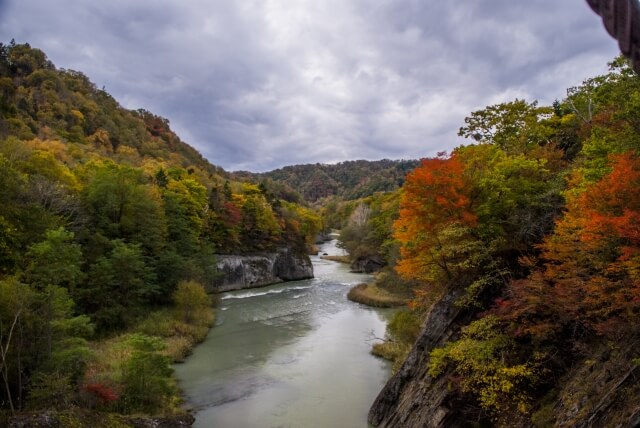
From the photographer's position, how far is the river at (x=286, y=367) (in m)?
20.0

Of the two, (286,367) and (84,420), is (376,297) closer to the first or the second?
(286,367)

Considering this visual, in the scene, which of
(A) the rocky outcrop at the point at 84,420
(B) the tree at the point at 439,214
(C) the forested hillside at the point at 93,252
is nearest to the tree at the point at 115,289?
(C) the forested hillside at the point at 93,252

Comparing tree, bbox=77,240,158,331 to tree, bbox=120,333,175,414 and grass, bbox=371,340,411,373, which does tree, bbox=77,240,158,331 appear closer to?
tree, bbox=120,333,175,414

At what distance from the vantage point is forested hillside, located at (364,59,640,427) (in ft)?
35.9

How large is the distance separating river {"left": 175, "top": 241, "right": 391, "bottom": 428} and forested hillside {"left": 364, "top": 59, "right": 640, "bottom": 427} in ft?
13.0

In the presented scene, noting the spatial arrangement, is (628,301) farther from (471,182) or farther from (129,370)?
(129,370)

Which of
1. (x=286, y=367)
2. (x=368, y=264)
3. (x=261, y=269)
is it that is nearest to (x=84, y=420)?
(x=286, y=367)

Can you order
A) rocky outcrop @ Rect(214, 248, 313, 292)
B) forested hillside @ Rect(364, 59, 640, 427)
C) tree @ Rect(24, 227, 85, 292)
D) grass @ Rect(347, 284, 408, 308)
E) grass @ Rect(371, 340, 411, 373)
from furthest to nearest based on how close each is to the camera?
rocky outcrop @ Rect(214, 248, 313, 292), grass @ Rect(347, 284, 408, 308), grass @ Rect(371, 340, 411, 373), tree @ Rect(24, 227, 85, 292), forested hillside @ Rect(364, 59, 640, 427)

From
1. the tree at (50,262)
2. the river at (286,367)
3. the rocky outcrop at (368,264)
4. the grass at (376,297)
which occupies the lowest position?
the river at (286,367)

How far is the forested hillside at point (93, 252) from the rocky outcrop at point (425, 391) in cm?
1001

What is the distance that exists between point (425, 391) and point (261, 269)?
44.6 metres

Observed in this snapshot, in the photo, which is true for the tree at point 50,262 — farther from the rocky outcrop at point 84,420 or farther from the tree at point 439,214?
the tree at point 439,214

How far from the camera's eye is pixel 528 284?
13.6 metres

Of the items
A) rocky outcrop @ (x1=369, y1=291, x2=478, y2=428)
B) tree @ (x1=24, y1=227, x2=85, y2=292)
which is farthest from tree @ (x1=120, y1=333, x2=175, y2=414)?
rocky outcrop @ (x1=369, y1=291, x2=478, y2=428)
